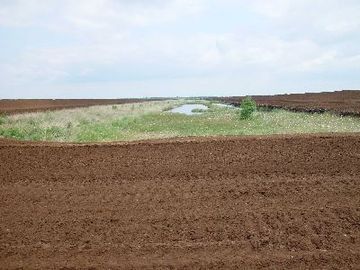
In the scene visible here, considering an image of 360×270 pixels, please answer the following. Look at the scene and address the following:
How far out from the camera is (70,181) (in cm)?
1114

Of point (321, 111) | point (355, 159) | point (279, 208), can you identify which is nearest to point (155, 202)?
point (279, 208)

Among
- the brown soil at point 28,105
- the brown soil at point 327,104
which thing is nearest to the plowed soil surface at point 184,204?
the brown soil at point 327,104

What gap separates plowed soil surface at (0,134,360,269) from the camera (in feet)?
24.4

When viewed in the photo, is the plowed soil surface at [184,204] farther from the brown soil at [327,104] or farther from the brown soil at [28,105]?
the brown soil at [28,105]

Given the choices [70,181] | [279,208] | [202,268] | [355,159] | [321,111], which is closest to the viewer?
[202,268]

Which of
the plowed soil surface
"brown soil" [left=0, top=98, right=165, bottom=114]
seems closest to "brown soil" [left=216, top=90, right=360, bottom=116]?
the plowed soil surface

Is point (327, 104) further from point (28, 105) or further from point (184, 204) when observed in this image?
point (28, 105)

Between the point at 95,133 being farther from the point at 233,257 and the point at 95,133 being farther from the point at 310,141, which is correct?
the point at 233,257

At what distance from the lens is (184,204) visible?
30.9 ft

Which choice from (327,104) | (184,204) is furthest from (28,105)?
(184,204)

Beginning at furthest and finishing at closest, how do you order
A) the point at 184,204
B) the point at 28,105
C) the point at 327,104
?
the point at 28,105, the point at 327,104, the point at 184,204

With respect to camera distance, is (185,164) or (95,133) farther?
(95,133)

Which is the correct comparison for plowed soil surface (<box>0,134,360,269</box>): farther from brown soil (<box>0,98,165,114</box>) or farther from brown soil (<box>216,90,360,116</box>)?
brown soil (<box>0,98,165,114</box>)

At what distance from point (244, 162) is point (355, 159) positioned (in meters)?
2.81
